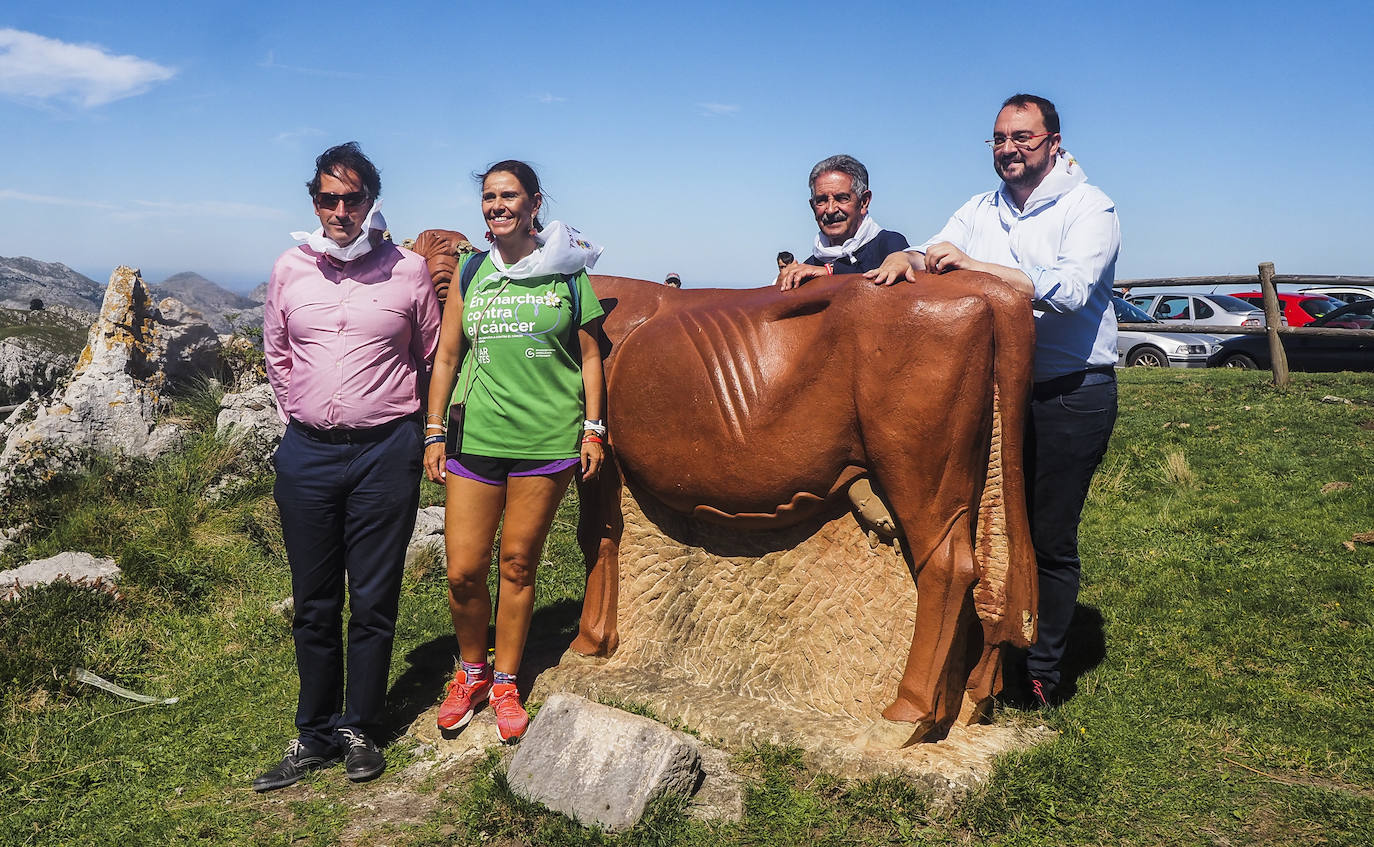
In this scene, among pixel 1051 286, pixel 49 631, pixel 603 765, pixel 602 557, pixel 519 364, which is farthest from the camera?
pixel 49 631

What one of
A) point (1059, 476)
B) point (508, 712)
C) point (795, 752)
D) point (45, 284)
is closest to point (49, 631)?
point (508, 712)

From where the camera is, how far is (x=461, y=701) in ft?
12.8

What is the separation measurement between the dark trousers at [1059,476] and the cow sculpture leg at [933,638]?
17.6 inches

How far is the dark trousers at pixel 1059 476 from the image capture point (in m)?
3.74

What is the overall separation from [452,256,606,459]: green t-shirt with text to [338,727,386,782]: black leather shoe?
3.81 ft

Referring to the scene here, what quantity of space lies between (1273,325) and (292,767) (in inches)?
396

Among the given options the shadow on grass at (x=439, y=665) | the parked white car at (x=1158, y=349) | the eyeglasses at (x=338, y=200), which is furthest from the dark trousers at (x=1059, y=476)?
the parked white car at (x=1158, y=349)

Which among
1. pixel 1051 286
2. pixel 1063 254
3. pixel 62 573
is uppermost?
pixel 1063 254

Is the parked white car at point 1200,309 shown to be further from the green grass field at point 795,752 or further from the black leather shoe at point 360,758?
the black leather shoe at point 360,758

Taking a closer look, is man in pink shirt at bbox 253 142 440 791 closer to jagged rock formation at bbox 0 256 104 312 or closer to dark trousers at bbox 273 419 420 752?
dark trousers at bbox 273 419 420 752

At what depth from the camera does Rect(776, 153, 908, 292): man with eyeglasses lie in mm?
3838

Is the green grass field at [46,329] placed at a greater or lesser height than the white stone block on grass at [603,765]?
greater

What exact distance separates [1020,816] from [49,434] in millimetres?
6271

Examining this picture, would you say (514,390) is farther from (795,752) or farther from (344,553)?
(795,752)
